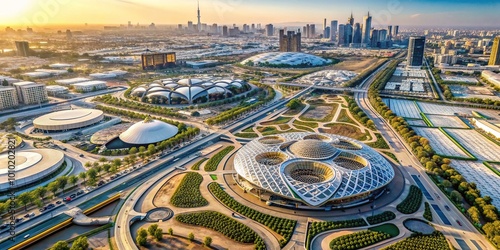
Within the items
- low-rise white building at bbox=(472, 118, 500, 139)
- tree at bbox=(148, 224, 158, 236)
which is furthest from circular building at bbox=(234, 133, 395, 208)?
low-rise white building at bbox=(472, 118, 500, 139)

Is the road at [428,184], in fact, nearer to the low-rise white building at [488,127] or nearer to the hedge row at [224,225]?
the low-rise white building at [488,127]

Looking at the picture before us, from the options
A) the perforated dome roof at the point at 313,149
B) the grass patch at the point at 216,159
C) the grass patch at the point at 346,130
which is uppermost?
the perforated dome roof at the point at 313,149

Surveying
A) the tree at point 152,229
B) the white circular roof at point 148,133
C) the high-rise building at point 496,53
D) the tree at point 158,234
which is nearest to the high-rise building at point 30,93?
the white circular roof at point 148,133

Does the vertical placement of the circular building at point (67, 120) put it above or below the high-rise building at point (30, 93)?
below

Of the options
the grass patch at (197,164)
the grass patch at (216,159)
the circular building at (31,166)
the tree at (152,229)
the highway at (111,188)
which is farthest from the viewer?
the grass patch at (197,164)

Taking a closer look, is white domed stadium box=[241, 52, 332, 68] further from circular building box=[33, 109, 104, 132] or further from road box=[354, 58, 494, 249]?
circular building box=[33, 109, 104, 132]

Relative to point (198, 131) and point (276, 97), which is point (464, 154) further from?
point (276, 97)

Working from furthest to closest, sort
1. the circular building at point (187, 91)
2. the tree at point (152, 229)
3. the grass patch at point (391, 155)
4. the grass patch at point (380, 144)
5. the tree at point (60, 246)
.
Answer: the circular building at point (187, 91)
the grass patch at point (380, 144)
the grass patch at point (391, 155)
the tree at point (152, 229)
the tree at point (60, 246)

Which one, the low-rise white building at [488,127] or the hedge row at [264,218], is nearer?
the hedge row at [264,218]
